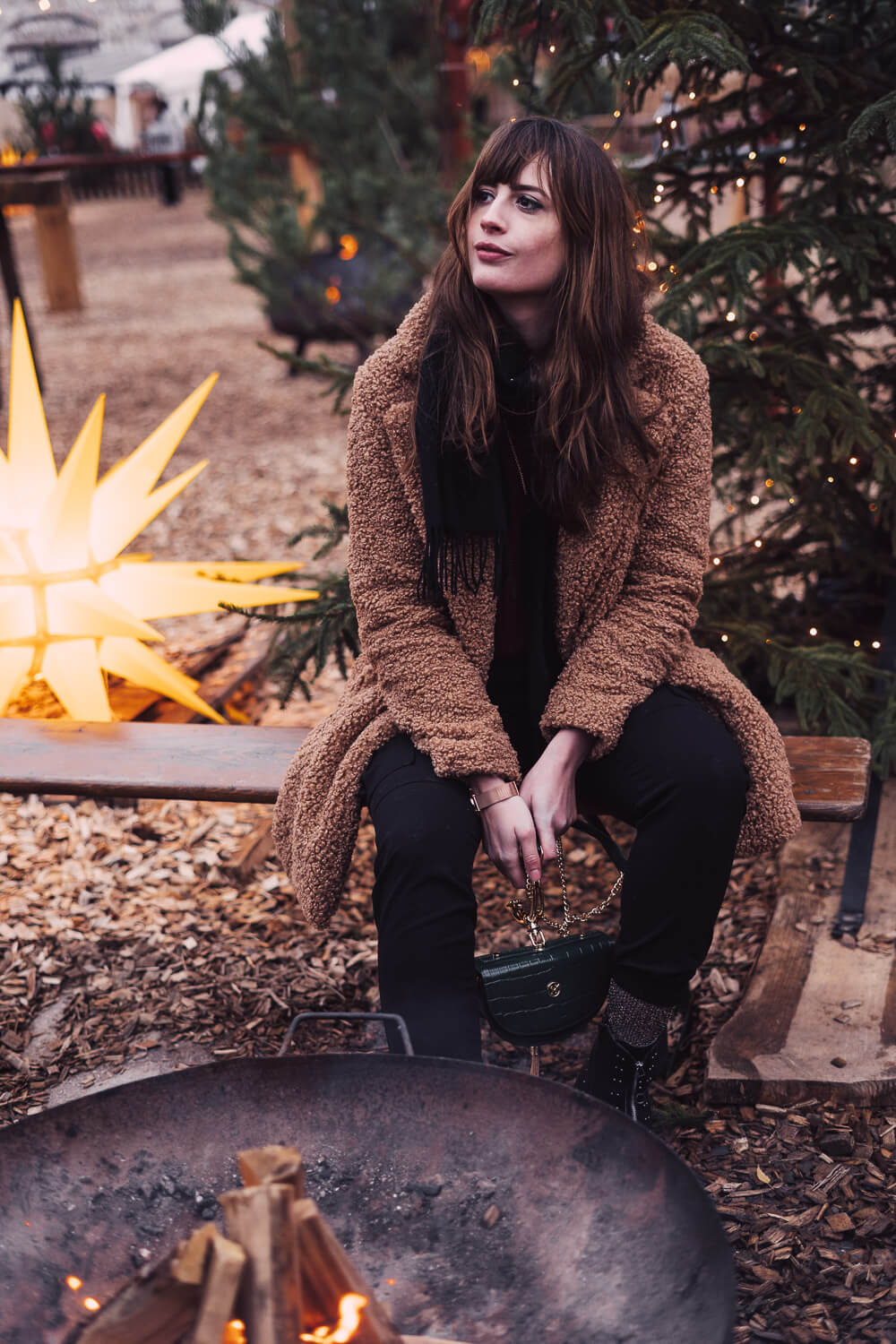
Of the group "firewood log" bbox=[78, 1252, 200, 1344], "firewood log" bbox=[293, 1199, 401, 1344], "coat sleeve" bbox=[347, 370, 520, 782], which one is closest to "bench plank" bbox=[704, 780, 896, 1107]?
"coat sleeve" bbox=[347, 370, 520, 782]

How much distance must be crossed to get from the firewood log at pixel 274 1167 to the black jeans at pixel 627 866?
1.94 feet

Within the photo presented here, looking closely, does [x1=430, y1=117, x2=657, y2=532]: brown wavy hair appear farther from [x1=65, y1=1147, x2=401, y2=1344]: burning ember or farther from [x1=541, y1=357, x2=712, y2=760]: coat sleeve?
[x1=65, y1=1147, x2=401, y2=1344]: burning ember

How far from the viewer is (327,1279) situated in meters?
1.17

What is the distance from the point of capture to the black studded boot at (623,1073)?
2006mm

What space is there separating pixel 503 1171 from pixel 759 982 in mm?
1153

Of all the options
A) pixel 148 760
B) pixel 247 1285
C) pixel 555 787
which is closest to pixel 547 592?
pixel 555 787

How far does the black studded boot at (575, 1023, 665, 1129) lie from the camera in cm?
201

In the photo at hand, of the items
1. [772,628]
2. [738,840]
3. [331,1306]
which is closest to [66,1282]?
[331,1306]

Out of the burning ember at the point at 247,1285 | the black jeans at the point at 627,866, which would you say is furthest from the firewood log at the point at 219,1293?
the black jeans at the point at 627,866

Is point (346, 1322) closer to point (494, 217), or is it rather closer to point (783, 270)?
point (494, 217)

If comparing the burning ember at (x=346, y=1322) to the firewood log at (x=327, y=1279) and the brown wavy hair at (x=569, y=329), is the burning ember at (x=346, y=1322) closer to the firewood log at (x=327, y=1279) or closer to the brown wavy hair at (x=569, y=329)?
the firewood log at (x=327, y=1279)

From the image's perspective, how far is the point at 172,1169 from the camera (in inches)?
55.5

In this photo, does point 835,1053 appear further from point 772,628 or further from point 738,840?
point 772,628

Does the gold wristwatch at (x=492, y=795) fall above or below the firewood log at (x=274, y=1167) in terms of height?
below
